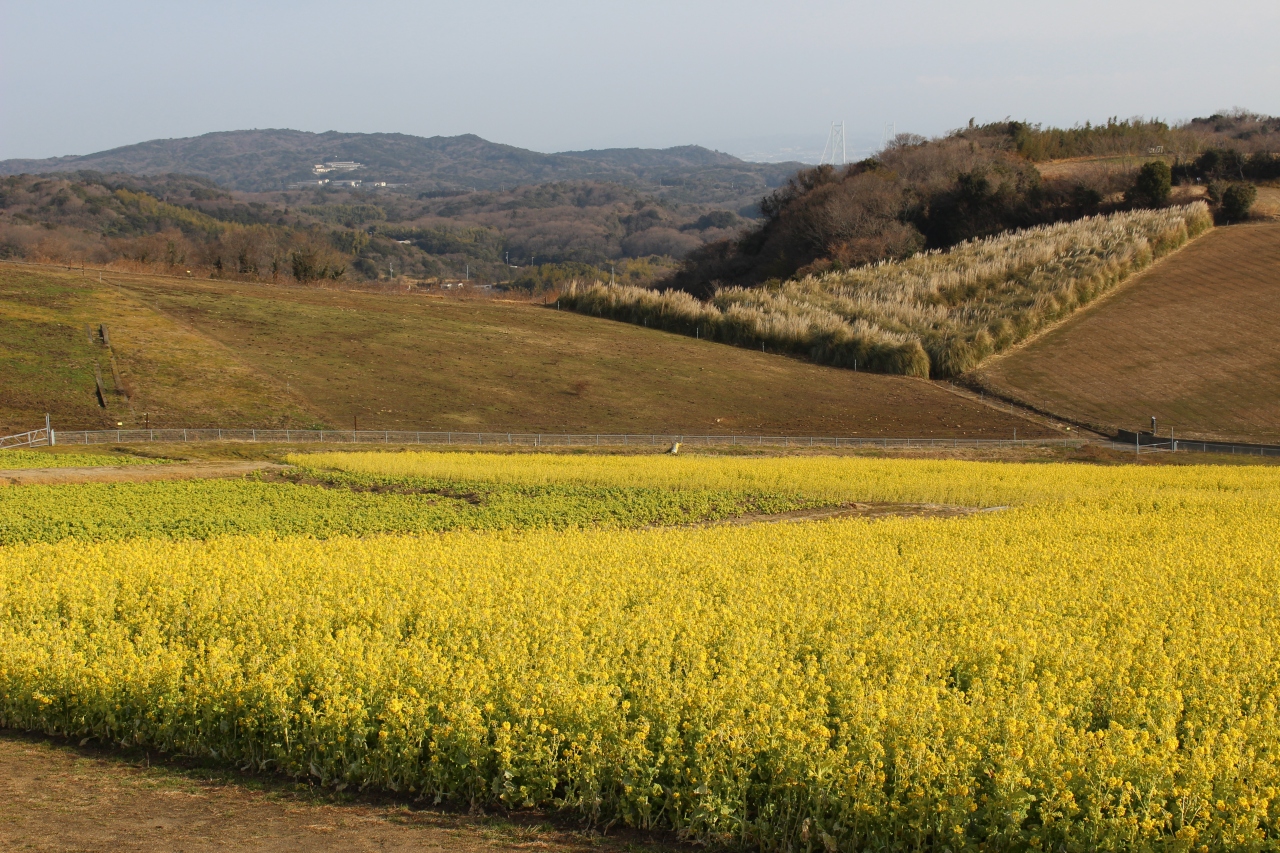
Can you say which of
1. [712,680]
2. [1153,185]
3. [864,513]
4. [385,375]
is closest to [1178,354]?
[1153,185]

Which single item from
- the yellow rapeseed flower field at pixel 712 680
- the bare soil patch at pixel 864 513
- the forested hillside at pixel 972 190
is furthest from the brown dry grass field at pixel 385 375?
the yellow rapeseed flower field at pixel 712 680

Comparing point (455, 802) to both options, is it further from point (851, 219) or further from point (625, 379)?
point (851, 219)

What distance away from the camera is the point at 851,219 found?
90812 mm

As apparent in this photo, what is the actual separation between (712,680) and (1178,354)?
186 feet

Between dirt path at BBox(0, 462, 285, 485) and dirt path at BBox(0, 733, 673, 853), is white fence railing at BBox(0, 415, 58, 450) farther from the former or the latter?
dirt path at BBox(0, 733, 673, 853)

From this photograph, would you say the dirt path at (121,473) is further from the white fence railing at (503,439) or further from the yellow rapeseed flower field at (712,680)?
the yellow rapeseed flower field at (712,680)

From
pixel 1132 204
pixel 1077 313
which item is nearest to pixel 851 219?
pixel 1132 204

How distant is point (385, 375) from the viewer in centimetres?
5306

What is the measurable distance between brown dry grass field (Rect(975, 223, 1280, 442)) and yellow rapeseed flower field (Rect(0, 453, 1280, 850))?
38644 millimetres

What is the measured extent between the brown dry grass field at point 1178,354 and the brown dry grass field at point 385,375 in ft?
17.7

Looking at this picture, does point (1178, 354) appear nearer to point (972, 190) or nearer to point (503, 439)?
point (972, 190)

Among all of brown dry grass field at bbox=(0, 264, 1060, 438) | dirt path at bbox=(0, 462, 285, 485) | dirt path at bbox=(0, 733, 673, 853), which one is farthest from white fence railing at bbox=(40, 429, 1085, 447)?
dirt path at bbox=(0, 733, 673, 853)

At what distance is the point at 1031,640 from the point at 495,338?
54361mm

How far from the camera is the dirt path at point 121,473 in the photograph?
28.4 meters
